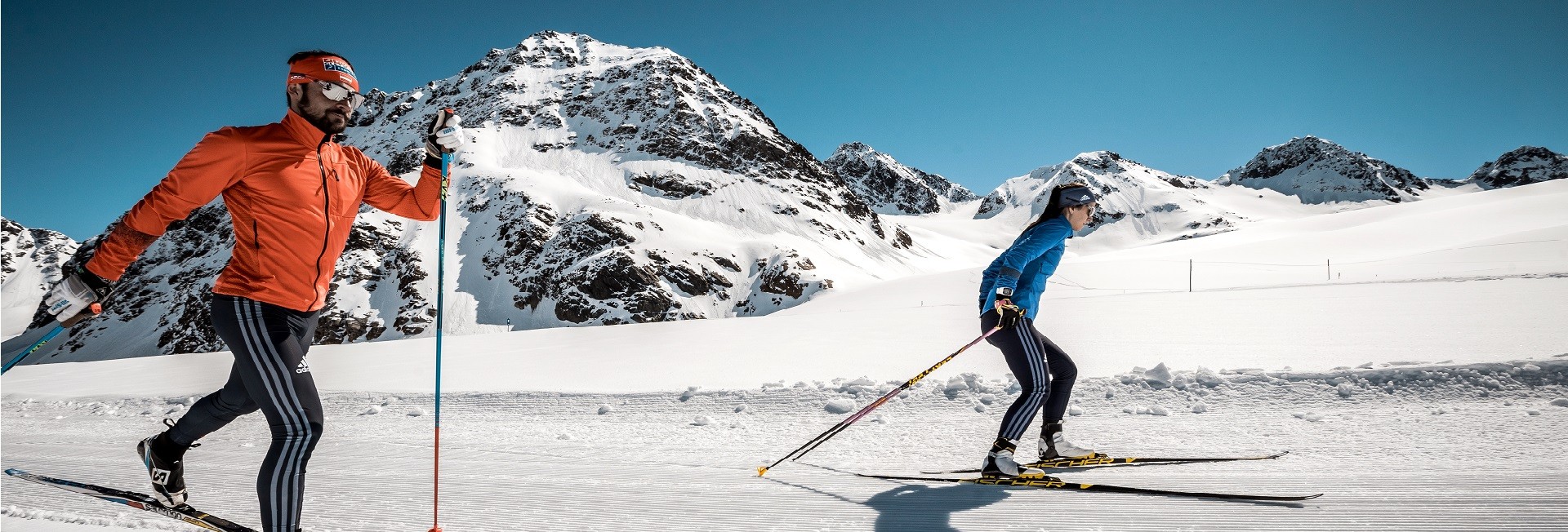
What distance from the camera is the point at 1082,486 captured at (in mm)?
3412

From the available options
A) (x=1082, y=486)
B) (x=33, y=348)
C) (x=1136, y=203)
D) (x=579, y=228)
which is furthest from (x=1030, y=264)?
(x=1136, y=203)

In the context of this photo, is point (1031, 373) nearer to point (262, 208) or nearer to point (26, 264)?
point (262, 208)

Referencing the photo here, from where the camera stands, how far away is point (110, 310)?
66.2 meters

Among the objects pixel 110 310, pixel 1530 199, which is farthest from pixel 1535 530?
pixel 110 310

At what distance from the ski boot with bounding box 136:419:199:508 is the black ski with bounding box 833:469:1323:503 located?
12.0ft

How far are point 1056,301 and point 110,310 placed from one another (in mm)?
91092

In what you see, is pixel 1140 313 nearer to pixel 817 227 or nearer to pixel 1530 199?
pixel 817 227

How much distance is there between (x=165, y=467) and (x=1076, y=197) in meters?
5.33

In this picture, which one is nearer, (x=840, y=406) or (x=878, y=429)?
(x=878, y=429)

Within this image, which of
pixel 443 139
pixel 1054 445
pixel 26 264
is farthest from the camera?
pixel 26 264

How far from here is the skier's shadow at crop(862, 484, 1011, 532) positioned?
317cm

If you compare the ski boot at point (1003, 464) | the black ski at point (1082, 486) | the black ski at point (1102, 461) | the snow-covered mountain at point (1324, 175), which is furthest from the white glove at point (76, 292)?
the snow-covered mountain at point (1324, 175)

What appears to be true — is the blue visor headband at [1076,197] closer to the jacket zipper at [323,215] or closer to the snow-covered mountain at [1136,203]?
the jacket zipper at [323,215]

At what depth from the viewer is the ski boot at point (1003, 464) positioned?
3.65 m
